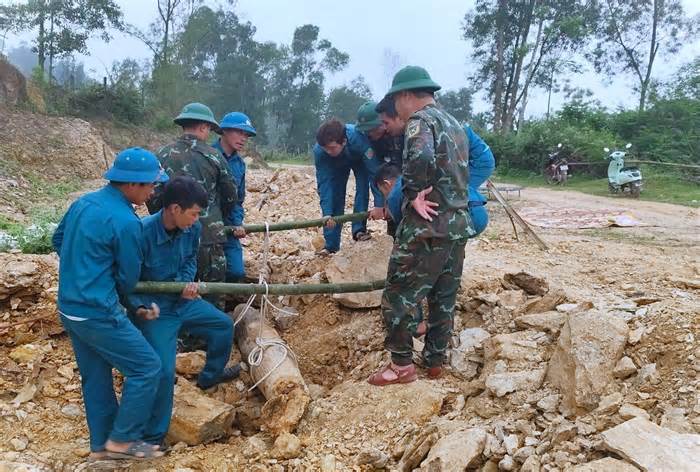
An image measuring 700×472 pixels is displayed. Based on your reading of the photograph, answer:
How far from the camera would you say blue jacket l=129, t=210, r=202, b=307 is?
9.87 feet

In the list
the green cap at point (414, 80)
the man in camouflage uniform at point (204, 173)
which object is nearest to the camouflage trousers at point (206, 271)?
the man in camouflage uniform at point (204, 173)

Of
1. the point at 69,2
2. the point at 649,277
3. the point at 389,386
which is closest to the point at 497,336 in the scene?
the point at 389,386

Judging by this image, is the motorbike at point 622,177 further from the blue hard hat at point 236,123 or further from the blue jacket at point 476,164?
the blue hard hat at point 236,123

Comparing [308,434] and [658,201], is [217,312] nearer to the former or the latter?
[308,434]

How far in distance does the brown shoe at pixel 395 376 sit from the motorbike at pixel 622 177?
37.5 ft

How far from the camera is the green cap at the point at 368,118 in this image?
176 inches

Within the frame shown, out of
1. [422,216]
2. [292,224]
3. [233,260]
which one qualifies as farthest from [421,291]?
[233,260]

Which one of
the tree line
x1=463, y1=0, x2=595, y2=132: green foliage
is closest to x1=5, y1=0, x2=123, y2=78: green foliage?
the tree line

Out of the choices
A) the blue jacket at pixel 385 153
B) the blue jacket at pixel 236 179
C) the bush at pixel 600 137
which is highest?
the bush at pixel 600 137

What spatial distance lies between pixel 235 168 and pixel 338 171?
3.37 feet

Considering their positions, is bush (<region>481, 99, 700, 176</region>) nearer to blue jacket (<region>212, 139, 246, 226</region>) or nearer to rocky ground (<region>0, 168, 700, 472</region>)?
rocky ground (<region>0, 168, 700, 472</region>)

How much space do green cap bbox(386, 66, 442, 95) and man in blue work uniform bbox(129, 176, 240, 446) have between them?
4.19ft

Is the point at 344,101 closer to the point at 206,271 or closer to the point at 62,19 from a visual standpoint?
the point at 62,19

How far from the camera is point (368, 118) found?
177 inches
